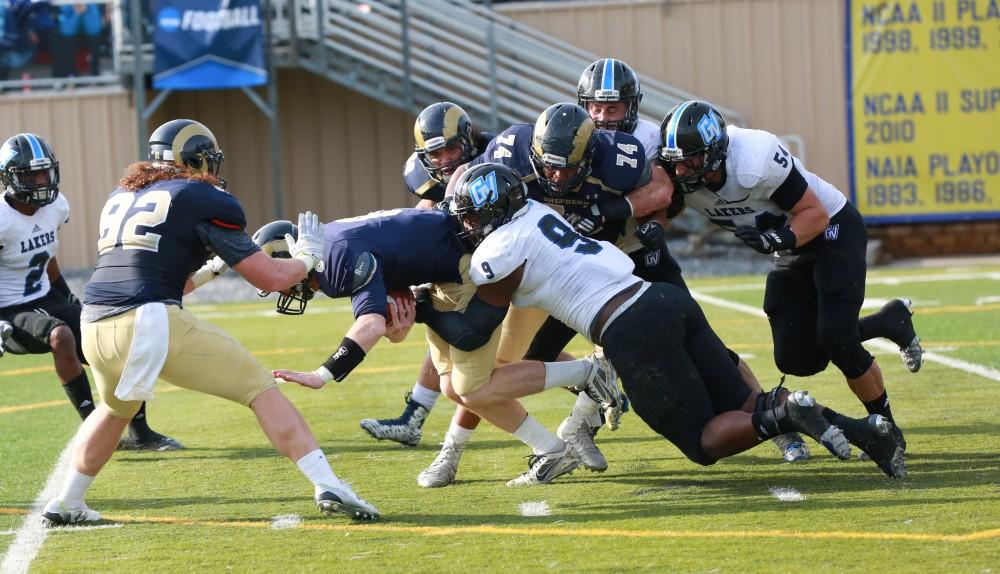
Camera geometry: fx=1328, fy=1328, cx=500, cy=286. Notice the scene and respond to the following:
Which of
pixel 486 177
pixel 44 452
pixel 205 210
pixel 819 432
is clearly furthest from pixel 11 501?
pixel 819 432

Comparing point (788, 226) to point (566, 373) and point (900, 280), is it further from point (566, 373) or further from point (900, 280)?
point (900, 280)

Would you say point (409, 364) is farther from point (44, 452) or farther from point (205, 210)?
point (205, 210)

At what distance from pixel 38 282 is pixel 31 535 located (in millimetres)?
2634

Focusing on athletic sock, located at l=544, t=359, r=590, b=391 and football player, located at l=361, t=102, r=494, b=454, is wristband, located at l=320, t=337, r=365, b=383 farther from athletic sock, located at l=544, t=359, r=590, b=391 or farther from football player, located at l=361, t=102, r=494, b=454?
football player, located at l=361, t=102, r=494, b=454

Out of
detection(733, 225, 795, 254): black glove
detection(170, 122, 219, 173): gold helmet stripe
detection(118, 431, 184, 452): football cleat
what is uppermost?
detection(170, 122, 219, 173): gold helmet stripe

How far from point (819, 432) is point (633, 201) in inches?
59.8

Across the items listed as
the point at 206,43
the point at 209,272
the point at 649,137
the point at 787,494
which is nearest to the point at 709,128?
the point at 649,137

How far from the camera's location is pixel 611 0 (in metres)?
17.3

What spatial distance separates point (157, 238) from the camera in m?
5.07

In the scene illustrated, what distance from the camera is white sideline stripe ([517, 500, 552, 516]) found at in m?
5.17

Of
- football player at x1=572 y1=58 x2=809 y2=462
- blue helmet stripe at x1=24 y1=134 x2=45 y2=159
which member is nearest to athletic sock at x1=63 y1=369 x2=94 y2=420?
blue helmet stripe at x1=24 y1=134 x2=45 y2=159

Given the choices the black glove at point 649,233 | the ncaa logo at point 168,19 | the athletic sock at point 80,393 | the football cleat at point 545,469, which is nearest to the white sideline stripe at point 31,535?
the athletic sock at point 80,393

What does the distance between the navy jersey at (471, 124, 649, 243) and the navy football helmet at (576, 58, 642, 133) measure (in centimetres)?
29

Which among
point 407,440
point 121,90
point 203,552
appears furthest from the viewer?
point 121,90
